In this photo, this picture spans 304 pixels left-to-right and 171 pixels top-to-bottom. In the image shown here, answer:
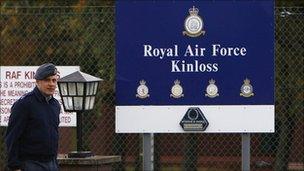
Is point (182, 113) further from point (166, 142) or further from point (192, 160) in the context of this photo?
point (166, 142)

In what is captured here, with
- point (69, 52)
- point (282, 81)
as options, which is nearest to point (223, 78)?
point (282, 81)

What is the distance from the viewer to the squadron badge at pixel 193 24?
30.8 ft

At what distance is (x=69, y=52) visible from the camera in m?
10.5

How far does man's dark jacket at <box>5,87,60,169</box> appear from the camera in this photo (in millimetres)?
6555

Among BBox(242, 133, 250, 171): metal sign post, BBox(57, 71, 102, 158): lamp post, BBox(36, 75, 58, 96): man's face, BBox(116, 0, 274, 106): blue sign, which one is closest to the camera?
BBox(36, 75, 58, 96): man's face

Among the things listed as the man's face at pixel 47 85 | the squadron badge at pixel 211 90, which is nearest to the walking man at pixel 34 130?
the man's face at pixel 47 85

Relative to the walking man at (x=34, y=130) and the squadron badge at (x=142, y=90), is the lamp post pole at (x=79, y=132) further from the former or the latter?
the walking man at (x=34, y=130)

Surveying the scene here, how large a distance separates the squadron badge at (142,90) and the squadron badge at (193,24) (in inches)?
29.3

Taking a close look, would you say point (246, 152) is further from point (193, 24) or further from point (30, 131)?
point (30, 131)

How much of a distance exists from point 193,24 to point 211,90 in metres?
0.77

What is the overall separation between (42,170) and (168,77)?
3.04 metres

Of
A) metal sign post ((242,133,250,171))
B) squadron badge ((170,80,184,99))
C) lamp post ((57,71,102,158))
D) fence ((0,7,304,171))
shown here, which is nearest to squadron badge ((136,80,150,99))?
squadron badge ((170,80,184,99))

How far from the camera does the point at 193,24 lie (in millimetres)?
9406

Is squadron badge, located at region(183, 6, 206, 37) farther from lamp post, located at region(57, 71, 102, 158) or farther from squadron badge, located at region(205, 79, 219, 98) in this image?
lamp post, located at region(57, 71, 102, 158)
